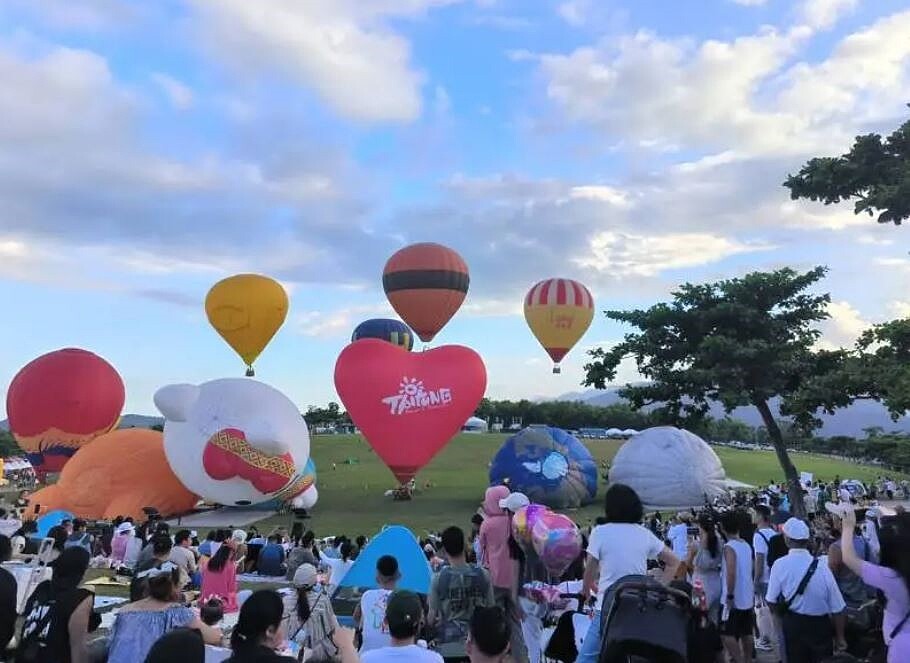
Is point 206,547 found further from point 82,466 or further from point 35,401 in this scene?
point 35,401

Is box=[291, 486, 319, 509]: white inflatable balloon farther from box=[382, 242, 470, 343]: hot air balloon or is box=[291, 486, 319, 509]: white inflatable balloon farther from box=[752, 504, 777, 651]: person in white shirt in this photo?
box=[752, 504, 777, 651]: person in white shirt

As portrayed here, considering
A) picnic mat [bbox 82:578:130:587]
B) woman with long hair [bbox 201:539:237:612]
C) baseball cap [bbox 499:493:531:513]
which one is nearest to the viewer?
baseball cap [bbox 499:493:531:513]

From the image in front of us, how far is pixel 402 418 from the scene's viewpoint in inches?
781

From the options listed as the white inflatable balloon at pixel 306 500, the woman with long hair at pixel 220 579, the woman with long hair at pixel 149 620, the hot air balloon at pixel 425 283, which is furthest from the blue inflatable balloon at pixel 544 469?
the woman with long hair at pixel 149 620

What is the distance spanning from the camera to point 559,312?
29750 millimetres

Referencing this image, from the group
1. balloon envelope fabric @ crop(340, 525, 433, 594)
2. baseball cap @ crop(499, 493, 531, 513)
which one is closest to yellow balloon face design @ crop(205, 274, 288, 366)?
balloon envelope fabric @ crop(340, 525, 433, 594)

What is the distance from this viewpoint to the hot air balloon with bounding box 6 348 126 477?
2558 cm

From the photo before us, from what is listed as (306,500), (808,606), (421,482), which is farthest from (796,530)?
(421,482)

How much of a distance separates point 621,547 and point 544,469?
17.0 metres

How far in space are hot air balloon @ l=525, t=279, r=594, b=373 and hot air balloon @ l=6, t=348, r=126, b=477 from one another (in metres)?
16.0

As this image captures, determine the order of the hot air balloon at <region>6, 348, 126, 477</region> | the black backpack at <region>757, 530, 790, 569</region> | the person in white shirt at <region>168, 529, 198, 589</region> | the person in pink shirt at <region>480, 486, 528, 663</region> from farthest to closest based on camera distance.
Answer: the hot air balloon at <region>6, 348, 126, 477</region>
the person in white shirt at <region>168, 529, 198, 589</region>
the black backpack at <region>757, 530, 790, 569</region>
the person in pink shirt at <region>480, 486, 528, 663</region>

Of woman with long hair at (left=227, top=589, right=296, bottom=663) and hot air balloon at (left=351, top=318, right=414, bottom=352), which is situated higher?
hot air balloon at (left=351, top=318, right=414, bottom=352)

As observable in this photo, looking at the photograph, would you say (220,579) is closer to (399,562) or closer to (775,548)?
(399,562)

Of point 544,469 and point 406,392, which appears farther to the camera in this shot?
point 544,469
